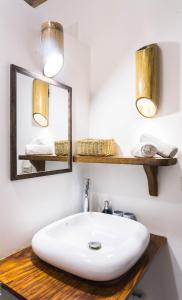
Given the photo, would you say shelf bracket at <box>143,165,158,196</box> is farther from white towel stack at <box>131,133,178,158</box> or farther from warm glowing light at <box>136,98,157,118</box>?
warm glowing light at <box>136,98,157,118</box>

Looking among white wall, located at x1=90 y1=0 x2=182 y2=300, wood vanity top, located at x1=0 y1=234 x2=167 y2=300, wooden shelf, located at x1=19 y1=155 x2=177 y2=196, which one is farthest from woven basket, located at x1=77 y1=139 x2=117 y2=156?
wood vanity top, located at x1=0 y1=234 x2=167 y2=300

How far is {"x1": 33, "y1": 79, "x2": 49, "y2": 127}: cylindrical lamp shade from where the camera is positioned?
1196 mm

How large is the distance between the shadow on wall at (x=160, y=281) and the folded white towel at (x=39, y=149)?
3.16ft

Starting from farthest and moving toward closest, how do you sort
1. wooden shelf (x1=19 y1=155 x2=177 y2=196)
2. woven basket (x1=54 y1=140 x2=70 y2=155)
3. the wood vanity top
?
woven basket (x1=54 y1=140 x2=70 y2=155) → wooden shelf (x1=19 y1=155 x2=177 y2=196) → the wood vanity top

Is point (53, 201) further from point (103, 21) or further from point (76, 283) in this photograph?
point (103, 21)

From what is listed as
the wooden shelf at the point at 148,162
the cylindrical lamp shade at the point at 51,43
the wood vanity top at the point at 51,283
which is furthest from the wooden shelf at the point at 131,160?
the cylindrical lamp shade at the point at 51,43

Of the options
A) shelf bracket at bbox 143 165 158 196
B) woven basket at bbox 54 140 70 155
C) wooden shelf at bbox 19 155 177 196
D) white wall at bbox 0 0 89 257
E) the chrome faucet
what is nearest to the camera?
white wall at bbox 0 0 89 257

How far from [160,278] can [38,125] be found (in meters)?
1.24

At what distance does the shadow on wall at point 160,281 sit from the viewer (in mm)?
1305

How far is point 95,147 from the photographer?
4.52 feet

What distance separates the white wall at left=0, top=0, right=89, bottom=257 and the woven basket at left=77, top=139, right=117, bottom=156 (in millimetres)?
212

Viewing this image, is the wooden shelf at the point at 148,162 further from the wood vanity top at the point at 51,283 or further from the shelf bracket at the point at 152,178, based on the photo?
the wood vanity top at the point at 51,283

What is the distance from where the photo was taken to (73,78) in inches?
59.1

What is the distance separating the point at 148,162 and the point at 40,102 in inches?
28.1
